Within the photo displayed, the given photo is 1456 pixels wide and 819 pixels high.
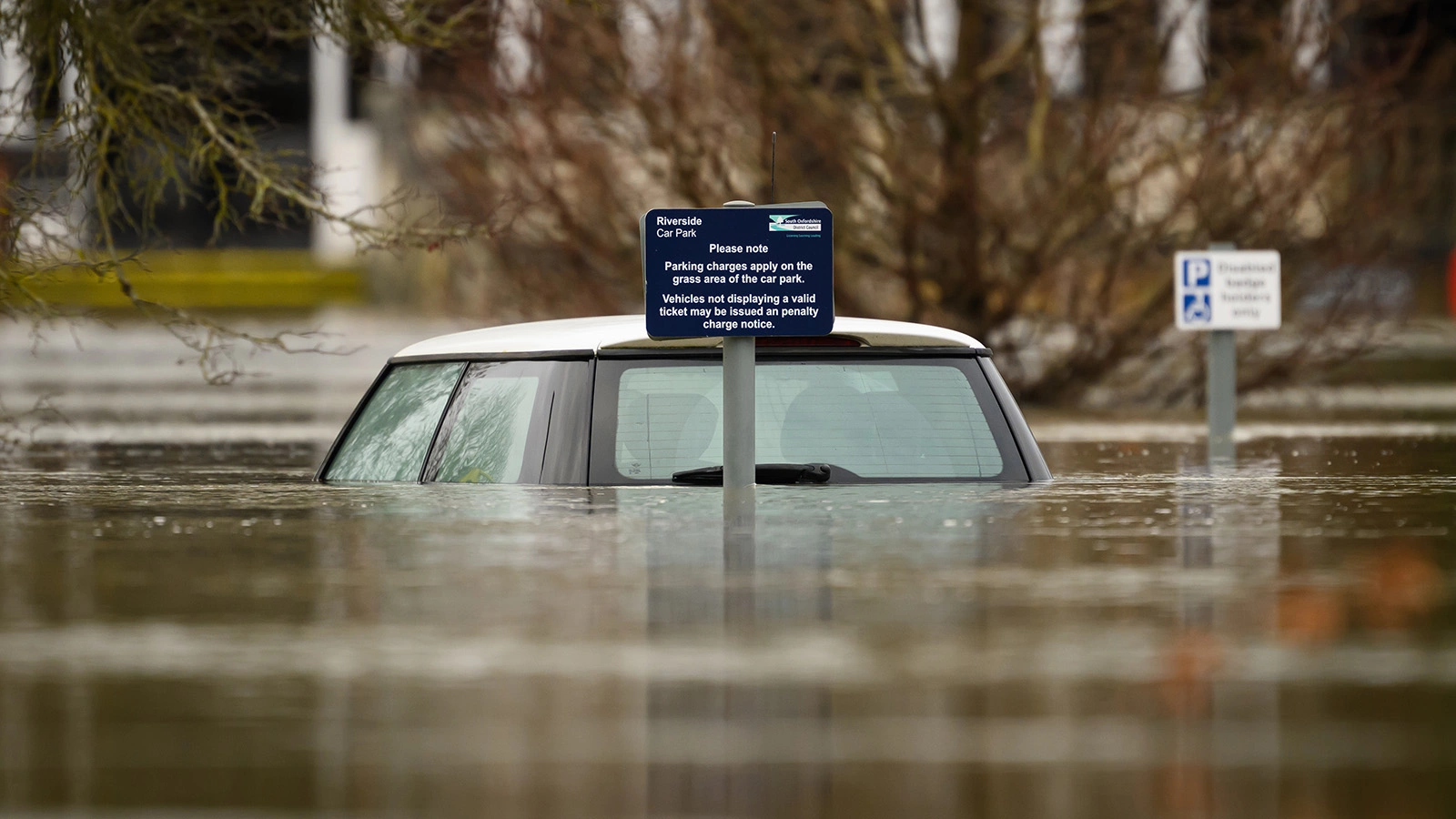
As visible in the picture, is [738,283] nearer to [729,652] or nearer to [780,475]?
[780,475]

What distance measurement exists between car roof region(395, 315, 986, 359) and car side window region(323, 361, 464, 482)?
4.8 inches

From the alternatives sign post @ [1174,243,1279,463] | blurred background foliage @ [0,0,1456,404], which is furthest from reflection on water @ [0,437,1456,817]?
blurred background foliage @ [0,0,1456,404]

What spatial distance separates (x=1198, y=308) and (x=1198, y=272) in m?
0.24

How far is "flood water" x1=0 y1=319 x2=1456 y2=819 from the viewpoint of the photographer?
600 centimetres

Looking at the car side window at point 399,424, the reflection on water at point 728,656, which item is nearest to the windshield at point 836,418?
the reflection on water at point 728,656

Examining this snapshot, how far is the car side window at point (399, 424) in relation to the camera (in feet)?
37.9

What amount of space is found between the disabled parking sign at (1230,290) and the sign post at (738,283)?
5801 millimetres

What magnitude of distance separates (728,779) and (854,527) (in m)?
5.19

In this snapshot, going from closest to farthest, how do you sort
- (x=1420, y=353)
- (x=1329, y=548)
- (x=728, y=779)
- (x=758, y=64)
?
(x=728, y=779) < (x=1329, y=548) < (x=758, y=64) < (x=1420, y=353)

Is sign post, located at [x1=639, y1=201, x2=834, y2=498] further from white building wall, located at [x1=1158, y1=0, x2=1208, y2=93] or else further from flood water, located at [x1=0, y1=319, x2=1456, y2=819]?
white building wall, located at [x1=1158, y1=0, x2=1208, y2=93]

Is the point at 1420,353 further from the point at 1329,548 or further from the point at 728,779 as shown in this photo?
the point at 728,779

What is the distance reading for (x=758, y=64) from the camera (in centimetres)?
2338

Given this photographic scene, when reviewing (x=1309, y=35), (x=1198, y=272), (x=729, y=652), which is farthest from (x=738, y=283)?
(x=1309, y=35)

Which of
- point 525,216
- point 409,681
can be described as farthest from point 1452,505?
point 525,216
